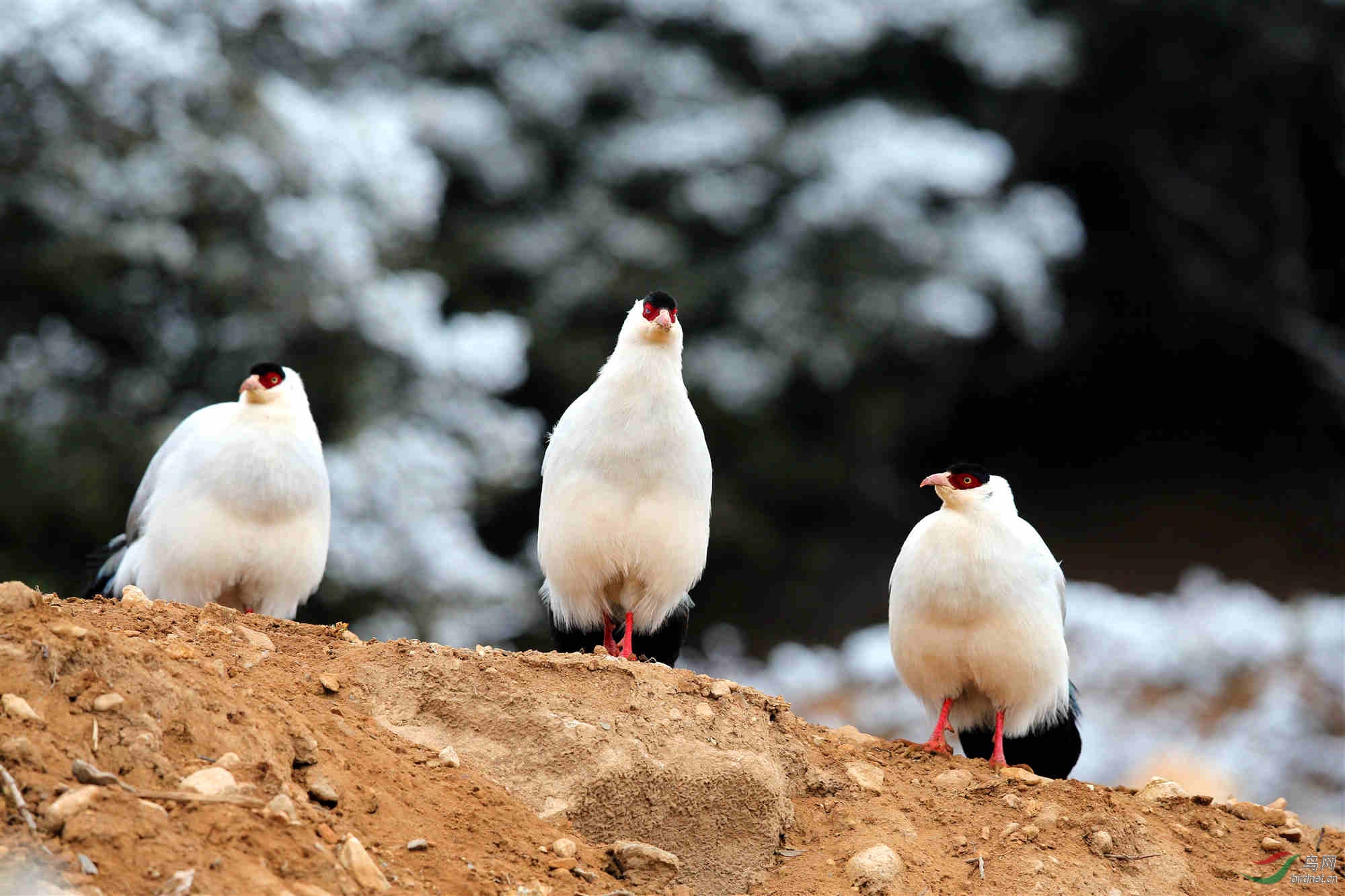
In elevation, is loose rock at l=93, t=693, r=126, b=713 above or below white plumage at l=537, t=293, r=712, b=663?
below

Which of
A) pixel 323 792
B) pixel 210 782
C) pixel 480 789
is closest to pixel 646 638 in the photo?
pixel 480 789

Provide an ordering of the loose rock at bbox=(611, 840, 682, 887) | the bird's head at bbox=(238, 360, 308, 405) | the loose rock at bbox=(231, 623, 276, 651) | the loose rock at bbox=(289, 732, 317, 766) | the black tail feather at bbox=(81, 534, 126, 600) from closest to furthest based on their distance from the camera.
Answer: the loose rock at bbox=(289, 732, 317, 766), the loose rock at bbox=(611, 840, 682, 887), the loose rock at bbox=(231, 623, 276, 651), the bird's head at bbox=(238, 360, 308, 405), the black tail feather at bbox=(81, 534, 126, 600)

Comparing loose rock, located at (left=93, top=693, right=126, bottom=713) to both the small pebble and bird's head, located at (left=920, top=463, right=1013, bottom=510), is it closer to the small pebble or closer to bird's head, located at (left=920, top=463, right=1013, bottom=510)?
the small pebble

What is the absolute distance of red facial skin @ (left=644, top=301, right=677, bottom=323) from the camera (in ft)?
19.7

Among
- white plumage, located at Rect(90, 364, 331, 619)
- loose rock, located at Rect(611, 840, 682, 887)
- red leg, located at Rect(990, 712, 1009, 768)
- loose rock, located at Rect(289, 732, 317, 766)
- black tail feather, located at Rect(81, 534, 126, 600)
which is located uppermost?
red leg, located at Rect(990, 712, 1009, 768)

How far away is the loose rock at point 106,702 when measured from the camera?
3379mm

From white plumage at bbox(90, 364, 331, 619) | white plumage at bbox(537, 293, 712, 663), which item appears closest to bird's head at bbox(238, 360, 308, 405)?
white plumage at bbox(90, 364, 331, 619)

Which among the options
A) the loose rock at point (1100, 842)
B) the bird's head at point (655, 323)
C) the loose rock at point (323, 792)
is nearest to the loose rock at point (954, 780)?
the loose rock at point (1100, 842)

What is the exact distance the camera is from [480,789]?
12.9 feet

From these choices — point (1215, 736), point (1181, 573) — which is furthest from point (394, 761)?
point (1181, 573)

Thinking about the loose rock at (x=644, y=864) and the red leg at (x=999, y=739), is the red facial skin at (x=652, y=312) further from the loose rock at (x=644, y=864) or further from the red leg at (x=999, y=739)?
the loose rock at (x=644, y=864)

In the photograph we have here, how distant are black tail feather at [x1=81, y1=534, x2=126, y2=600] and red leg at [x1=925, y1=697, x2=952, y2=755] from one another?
4074mm

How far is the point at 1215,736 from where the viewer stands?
36.5 ft

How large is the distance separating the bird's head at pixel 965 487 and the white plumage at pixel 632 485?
98cm
